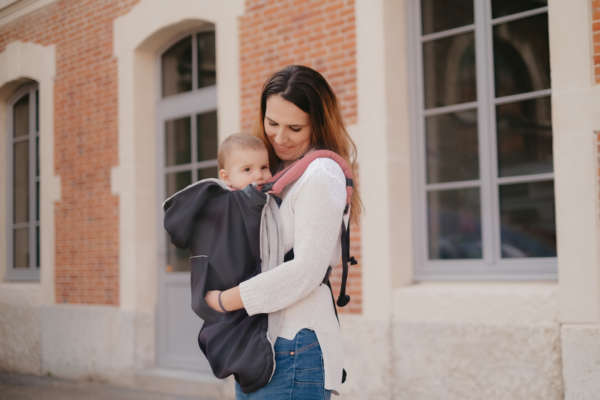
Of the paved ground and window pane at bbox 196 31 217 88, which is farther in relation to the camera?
window pane at bbox 196 31 217 88

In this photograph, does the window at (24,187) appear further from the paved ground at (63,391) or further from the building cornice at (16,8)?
the paved ground at (63,391)

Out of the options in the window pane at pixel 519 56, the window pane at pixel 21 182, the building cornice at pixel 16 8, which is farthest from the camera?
the window pane at pixel 21 182

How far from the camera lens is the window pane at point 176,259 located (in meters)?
7.26

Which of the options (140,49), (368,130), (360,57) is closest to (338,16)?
(360,57)

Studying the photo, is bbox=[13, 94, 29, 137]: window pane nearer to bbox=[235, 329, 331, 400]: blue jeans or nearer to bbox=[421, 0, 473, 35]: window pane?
bbox=[421, 0, 473, 35]: window pane

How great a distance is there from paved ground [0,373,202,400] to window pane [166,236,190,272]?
1.29m

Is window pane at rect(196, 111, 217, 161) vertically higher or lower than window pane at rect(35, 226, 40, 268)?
higher

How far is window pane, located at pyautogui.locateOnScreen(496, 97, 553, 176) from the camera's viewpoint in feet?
19.3

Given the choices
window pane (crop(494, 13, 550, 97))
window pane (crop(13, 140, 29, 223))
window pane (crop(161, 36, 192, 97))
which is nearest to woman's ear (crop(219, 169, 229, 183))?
window pane (crop(494, 13, 550, 97))

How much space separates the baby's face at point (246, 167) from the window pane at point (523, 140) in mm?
3912

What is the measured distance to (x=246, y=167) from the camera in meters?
2.13

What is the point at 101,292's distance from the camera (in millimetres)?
7527

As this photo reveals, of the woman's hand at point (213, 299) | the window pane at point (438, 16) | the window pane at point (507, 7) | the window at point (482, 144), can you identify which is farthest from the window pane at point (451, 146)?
the woman's hand at point (213, 299)

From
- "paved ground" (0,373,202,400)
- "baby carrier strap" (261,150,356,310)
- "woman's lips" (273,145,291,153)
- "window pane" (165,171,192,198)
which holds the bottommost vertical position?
"paved ground" (0,373,202,400)
